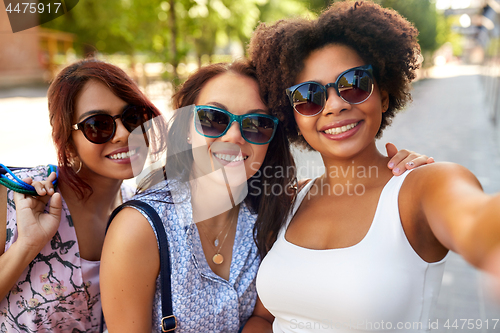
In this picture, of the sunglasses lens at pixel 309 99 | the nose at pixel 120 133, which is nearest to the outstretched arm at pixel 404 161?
the sunglasses lens at pixel 309 99

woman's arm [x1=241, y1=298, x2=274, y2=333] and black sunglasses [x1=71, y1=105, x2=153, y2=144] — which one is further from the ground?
black sunglasses [x1=71, y1=105, x2=153, y2=144]

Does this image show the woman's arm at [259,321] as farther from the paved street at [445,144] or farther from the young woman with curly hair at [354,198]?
the paved street at [445,144]

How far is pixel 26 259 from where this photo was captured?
1.87 m

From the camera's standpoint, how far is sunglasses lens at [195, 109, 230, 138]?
2023mm

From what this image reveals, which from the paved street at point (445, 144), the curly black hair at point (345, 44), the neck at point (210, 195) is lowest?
the paved street at point (445, 144)

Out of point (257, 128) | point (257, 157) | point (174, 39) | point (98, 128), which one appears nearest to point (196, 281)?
point (257, 157)

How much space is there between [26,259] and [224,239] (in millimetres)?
1030

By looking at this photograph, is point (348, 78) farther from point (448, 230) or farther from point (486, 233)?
point (486, 233)

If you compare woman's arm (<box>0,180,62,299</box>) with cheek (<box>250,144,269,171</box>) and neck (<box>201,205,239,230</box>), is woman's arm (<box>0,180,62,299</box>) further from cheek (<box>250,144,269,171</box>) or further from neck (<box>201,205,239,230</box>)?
cheek (<box>250,144,269,171</box>)

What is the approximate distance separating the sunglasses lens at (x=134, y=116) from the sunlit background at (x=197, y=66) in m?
0.53

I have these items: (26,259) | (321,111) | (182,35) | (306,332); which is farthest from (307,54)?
(182,35)

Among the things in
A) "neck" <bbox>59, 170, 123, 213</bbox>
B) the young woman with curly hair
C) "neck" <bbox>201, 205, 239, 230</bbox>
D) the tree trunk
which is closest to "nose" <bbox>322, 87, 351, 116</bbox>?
the young woman with curly hair

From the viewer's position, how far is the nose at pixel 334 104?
6.03ft

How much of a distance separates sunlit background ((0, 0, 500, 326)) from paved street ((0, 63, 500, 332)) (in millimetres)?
18
